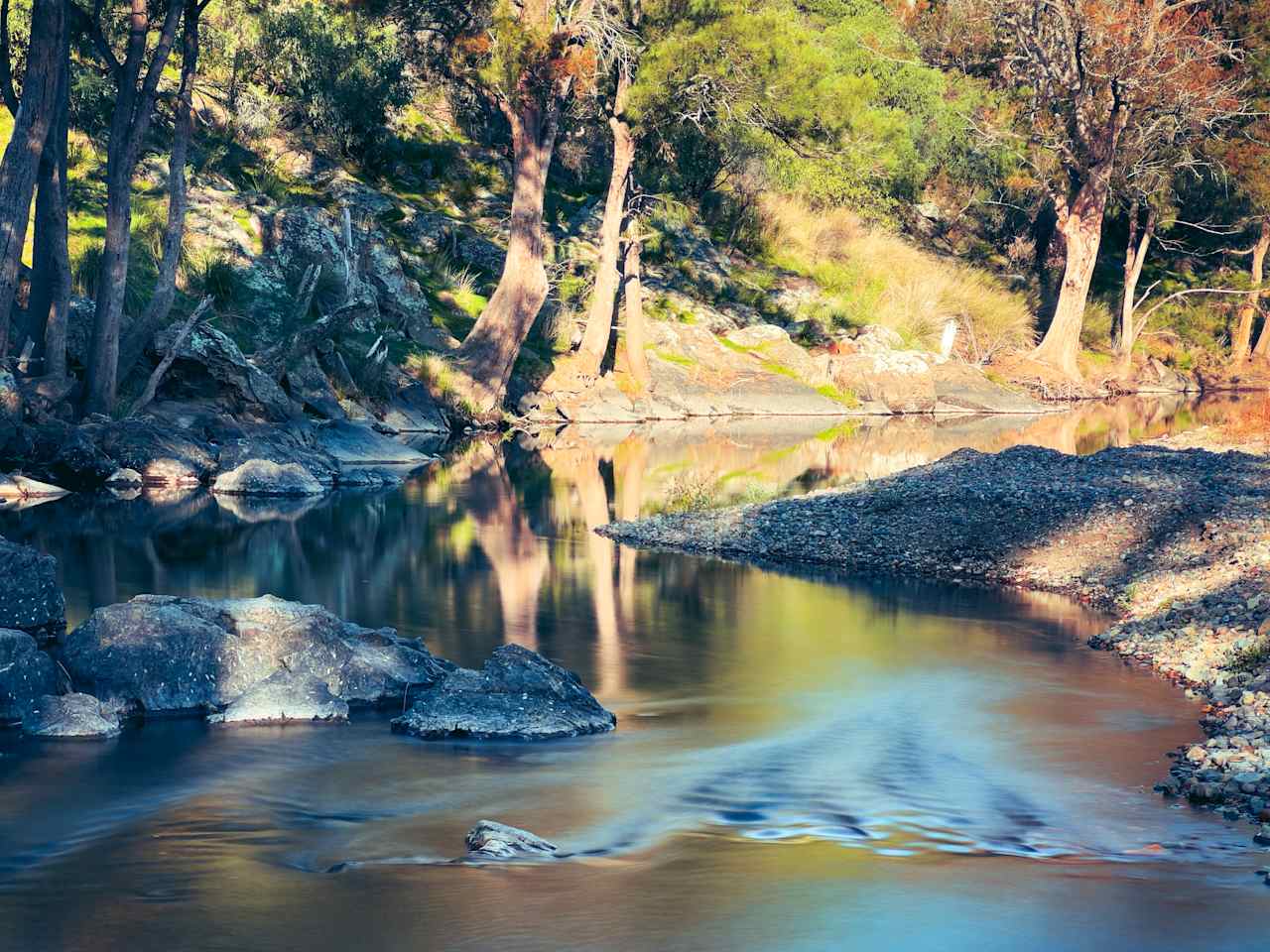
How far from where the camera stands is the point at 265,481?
25500 millimetres

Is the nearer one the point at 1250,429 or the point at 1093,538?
the point at 1093,538

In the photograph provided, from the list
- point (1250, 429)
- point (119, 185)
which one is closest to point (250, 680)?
point (119, 185)

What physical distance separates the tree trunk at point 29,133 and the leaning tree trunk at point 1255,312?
42026mm

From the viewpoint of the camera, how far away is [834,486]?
991 inches

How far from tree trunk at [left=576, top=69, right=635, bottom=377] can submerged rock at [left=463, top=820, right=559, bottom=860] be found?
29.8 meters

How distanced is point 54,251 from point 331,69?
68.4 feet

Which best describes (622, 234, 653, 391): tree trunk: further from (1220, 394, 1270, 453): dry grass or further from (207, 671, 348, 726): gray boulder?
(207, 671, 348, 726): gray boulder

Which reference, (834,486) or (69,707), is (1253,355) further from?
(69,707)

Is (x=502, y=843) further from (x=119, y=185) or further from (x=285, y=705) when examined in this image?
(x=119, y=185)

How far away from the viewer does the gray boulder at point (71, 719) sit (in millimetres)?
10875

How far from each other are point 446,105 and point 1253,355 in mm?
31514

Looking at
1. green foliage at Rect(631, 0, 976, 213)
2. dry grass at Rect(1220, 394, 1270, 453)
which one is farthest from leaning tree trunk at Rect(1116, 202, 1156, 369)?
green foliage at Rect(631, 0, 976, 213)

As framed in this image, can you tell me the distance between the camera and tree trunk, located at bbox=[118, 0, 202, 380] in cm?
2673

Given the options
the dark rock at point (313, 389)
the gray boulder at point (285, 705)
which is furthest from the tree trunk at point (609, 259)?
the gray boulder at point (285, 705)
